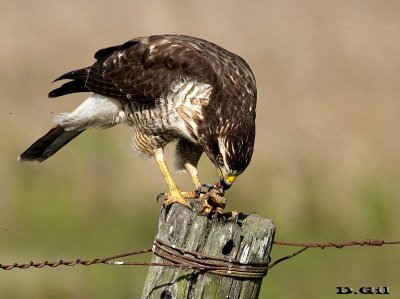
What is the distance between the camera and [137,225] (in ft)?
40.8

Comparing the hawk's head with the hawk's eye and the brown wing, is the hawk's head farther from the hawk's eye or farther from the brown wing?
the brown wing

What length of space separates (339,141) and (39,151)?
638 cm

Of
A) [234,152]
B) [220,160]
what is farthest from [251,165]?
[234,152]

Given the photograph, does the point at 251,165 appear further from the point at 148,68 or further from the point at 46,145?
the point at 148,68

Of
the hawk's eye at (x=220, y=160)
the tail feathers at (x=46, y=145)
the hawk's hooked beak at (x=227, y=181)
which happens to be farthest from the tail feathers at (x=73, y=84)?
the hawk's hooked beak at (x=227, y=181)

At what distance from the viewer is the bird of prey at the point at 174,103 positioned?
25.5 ft

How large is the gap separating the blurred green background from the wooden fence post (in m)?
4.82

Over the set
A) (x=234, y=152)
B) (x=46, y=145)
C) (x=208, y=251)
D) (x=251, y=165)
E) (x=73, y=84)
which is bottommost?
(x=208, y=251)

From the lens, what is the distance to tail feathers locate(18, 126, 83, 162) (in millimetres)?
8984

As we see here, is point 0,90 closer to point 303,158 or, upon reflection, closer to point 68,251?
point 68,251

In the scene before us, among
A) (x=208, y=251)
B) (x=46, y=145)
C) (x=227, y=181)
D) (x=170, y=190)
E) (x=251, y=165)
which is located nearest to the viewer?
(x=208, y=251)

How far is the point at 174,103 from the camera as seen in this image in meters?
8.05

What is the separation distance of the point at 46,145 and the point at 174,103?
1461 millimetres

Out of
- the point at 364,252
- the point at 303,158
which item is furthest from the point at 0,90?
the point at 364,252
